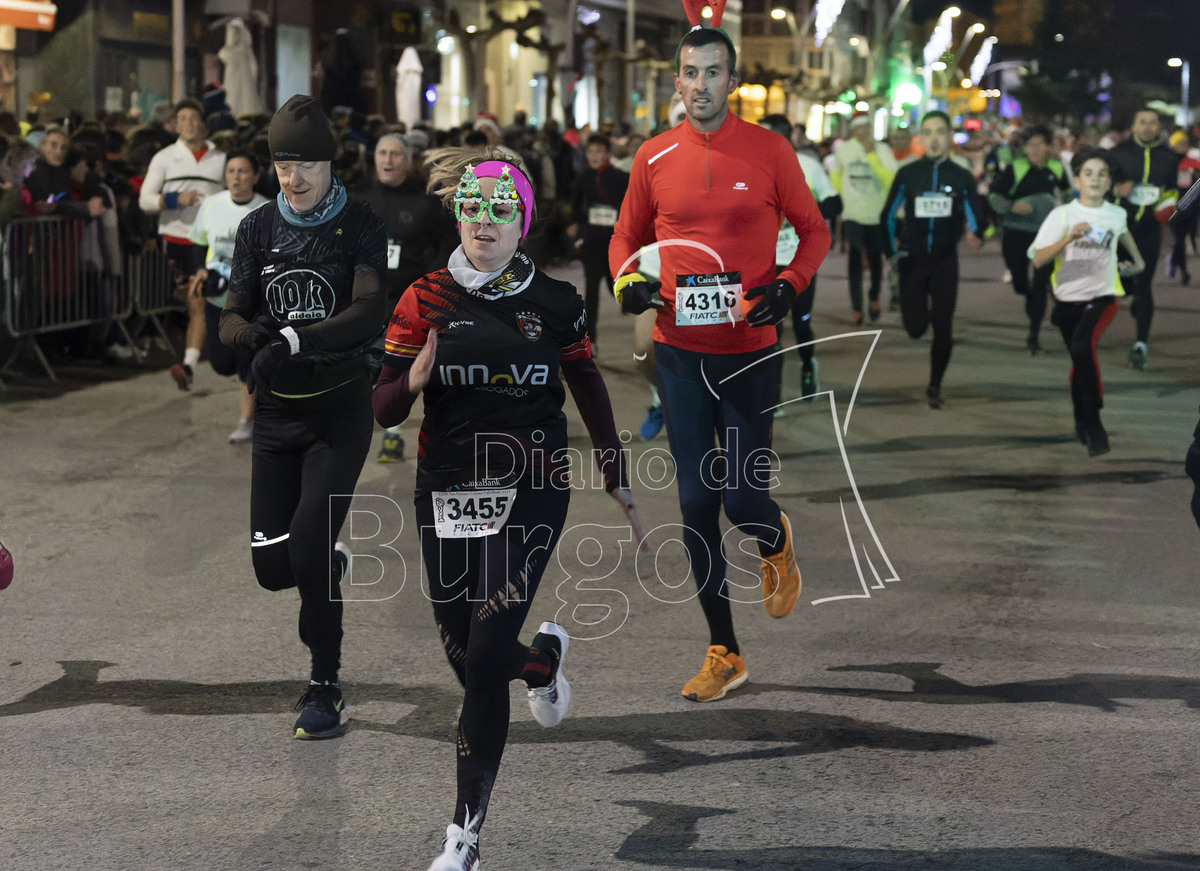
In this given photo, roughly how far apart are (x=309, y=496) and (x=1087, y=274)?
6739 millimetres

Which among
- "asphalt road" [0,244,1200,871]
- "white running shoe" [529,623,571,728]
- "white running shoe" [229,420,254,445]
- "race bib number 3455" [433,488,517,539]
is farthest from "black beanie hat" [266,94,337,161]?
"white running shoe" [229,420,254,445]

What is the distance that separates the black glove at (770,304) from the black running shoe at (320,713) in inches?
71.5

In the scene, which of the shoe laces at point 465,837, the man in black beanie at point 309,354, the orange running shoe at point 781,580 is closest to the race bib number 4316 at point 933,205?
the orange running shoe at point 781,580

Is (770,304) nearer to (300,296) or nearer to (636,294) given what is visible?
(636,294)

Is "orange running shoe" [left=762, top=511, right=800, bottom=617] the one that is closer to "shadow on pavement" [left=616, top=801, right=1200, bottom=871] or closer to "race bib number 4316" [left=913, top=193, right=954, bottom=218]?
"shadow on pavement" [left=616, top=801, right=1200, bottom=871]

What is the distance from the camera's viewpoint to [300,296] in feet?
16.6

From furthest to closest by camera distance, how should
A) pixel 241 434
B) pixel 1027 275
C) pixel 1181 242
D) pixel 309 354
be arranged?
1. pixel 1181 242
2. pixel 1027 275
3. pixel 241 434
4. pixel 309 354

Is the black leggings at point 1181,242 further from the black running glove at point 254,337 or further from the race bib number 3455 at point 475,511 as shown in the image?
the race bib number 3455 at point 475,511

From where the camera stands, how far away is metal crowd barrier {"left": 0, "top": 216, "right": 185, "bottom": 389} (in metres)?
12.6

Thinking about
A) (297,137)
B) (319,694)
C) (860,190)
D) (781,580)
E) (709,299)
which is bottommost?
(319,694)

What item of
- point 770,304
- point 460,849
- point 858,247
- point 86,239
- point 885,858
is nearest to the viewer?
point 460,849

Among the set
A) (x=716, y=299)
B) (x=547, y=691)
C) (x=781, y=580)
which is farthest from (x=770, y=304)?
(x=547, y=691)

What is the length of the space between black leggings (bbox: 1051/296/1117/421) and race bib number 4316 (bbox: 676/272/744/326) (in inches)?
212

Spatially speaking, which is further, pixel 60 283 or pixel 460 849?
pixel 60 283
